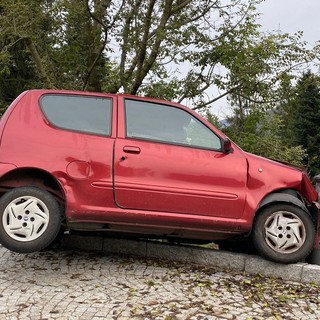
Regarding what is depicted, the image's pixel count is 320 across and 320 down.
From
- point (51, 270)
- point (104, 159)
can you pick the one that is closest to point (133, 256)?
point (51, 270)

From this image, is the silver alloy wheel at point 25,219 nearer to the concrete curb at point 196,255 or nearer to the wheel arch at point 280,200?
the concrete curb at point 196,255

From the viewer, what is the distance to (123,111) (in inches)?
181

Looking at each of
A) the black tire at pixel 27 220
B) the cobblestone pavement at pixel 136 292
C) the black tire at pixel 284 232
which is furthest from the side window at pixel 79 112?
the black tire at pixel 284 232

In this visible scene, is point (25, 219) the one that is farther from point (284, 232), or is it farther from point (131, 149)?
point (284, 232)

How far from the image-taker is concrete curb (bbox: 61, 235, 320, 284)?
184 inches

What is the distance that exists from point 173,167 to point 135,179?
1.35 feet

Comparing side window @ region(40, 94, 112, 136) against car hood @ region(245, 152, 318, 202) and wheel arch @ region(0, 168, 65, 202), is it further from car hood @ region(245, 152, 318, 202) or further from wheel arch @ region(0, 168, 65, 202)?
car hood @ region(245, 152, 318, 202)

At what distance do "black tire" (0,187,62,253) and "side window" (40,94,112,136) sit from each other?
0.78 m

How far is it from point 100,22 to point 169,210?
5.42m

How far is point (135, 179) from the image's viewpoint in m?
4.39

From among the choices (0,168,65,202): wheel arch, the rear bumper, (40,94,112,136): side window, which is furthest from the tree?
(0,168,65,202): wheel arch

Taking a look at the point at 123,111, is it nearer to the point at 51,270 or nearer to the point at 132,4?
the point at 51,270

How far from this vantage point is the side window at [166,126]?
4.60 meters

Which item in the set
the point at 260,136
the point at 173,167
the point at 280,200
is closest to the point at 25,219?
the point at 173,167
